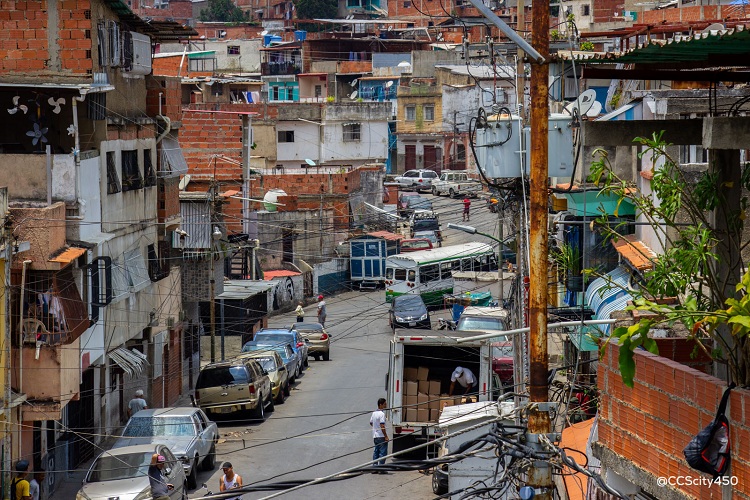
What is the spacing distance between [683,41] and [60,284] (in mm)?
16022

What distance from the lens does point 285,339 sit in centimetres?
3734

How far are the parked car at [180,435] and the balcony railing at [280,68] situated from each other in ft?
249

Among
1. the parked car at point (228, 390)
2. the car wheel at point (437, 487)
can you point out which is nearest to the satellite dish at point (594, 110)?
the parked car at point (228, 390)

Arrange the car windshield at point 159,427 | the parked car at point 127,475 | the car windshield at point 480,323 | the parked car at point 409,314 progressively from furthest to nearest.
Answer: the parked car at point 409,314
the car windshield at point 480,323
the car windshield at point 159,427
the parked car at point 127,475

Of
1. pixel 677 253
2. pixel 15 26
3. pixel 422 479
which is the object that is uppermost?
pixel 15 26

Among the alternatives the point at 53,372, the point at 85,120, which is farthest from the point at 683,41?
the point at 85,120

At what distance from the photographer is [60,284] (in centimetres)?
2300

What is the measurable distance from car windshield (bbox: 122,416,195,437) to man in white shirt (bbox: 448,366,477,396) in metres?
5.65

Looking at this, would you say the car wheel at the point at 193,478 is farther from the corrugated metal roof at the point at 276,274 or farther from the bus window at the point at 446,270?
the bus window at the point at 446,270

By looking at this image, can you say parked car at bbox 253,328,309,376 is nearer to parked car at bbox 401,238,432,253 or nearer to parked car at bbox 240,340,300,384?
parked car at bbox 240,340,300,384

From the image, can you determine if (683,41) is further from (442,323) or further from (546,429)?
(442,323)

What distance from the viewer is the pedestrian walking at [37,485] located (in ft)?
69.1

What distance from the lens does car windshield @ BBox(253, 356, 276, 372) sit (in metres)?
32.7

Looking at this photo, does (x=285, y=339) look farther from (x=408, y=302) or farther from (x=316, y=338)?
(x=408, y=302)
